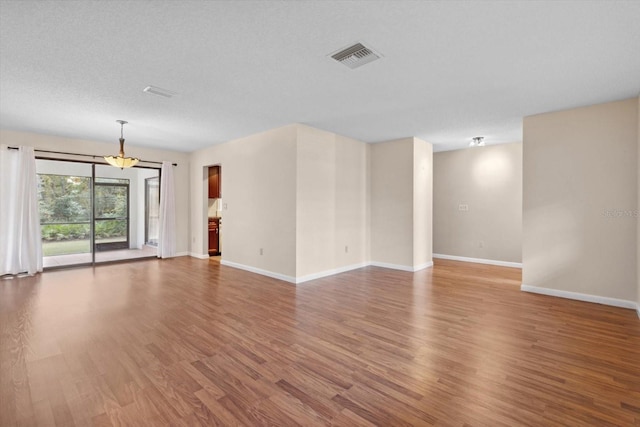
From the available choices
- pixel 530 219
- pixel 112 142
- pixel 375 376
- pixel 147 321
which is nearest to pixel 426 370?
pixel 375 376

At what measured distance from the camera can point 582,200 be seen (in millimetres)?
4047

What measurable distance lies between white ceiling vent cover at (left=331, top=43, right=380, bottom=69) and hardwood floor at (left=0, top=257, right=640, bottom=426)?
8.65 feet

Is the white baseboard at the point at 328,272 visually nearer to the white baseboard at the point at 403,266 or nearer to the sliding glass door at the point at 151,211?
the white baseboard at the point at 403,266

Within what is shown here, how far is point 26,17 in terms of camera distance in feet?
7.02

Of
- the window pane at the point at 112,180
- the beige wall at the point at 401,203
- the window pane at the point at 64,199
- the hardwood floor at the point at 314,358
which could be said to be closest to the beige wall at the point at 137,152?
the window pane at the point at 64,199

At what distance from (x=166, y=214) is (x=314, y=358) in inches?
250

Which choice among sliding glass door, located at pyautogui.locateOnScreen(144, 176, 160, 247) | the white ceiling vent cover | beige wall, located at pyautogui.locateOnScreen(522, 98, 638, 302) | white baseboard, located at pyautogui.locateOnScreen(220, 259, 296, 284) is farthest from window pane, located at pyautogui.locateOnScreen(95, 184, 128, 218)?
beige wall, located at pyautogui.locateOnScreen(522, 98, 638, 302)

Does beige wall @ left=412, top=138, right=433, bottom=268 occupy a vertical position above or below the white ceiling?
below

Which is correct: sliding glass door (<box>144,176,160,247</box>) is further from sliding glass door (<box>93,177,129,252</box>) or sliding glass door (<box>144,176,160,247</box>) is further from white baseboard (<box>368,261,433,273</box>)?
white baseboard (<box>368,261,433,273</box>)

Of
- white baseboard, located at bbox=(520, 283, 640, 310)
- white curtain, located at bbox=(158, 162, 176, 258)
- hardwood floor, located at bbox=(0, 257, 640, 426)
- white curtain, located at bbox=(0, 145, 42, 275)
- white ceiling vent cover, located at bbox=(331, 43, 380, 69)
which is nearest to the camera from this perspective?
hardwood floor, located at bbox=(0, 257, 640, 426)

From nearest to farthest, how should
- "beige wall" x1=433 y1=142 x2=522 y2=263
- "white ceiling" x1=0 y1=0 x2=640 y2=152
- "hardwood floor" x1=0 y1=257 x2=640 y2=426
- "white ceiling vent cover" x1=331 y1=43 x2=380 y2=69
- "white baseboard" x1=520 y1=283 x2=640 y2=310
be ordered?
"hardwood floor" x1=0 y1=257 x2=640 y2=426, "white ceiling" x1=0 y1=0 x2=640 y2=152, "white ceiling vent cover" x1=331 y1=43 x2=380 y2=69, "white baseboard" x1=520 y1=283 x2=640 y2=310, "beige wall" x1=433 y1=142 x2=522 y2=263

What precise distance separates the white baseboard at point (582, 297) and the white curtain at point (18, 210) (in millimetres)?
8568

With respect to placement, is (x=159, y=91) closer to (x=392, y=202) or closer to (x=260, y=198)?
(x=260, y=198)

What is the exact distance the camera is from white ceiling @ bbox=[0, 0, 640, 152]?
209 cm
